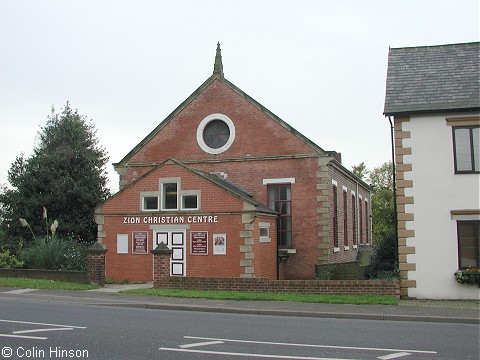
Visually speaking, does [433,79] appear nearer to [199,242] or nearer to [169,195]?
[199,242]

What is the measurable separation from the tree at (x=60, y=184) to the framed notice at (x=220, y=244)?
44.9 ft

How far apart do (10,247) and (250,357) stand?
2447cm

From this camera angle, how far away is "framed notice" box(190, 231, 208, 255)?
2258cm

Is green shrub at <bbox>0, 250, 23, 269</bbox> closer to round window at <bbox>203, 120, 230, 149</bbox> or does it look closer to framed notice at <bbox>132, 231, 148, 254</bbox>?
framed notice at <bbox>132, 231, 148, 254</bbox>

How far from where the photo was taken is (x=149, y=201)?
78.6ft

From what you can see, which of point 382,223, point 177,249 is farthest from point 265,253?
point 382,223

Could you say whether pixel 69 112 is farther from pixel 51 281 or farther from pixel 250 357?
pixel 250 357

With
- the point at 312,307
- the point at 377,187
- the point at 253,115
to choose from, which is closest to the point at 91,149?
the point at 253,115

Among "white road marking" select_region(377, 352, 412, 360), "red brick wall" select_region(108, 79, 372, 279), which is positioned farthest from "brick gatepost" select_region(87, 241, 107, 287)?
"white road marking" select_region(377, 352, 412, 360)

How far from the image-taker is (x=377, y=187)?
7369cm

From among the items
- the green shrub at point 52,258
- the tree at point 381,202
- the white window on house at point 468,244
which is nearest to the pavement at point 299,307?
the white window on house at point 468,244

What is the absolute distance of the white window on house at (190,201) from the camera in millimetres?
23172

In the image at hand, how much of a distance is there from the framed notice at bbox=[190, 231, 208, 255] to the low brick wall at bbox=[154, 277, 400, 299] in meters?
3.02

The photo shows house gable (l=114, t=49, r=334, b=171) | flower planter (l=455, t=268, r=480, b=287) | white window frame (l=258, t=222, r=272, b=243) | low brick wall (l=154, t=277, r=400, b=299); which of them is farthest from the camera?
house gable (l=114, t=49, r=334, b=171)
